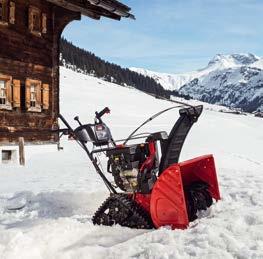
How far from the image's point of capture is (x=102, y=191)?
856cm

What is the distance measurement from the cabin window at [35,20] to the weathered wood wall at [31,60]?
0.15 meters

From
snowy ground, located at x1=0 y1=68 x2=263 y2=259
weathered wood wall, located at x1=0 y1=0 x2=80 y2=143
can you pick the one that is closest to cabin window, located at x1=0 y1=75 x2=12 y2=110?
weathered wood wall, located at x1=0 y1=0 x2=80 y2=143

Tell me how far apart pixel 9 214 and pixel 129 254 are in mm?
3091

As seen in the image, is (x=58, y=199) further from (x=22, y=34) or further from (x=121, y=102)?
(x=121, y=102)

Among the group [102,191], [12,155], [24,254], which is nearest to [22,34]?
[12,155]

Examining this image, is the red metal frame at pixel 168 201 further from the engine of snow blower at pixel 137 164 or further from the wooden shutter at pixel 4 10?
the wooden shutter at pixel 4 10

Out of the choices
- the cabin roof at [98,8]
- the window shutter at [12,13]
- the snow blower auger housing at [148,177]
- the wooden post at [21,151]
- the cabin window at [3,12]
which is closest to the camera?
the snow blower auger housing at [148,177]

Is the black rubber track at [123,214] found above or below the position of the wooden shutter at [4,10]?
below

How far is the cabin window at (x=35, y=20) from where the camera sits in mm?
18703

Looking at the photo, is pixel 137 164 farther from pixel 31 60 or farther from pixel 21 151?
pixel 31 60

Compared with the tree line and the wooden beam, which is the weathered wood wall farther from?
the tree line

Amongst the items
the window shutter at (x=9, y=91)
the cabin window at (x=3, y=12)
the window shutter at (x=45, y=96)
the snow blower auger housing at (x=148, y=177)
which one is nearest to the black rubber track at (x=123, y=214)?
the snow blower auger housing at (x=148, y=177)

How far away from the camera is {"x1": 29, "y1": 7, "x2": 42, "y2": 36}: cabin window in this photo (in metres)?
18.7

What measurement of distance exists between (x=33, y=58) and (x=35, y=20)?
1.49m
